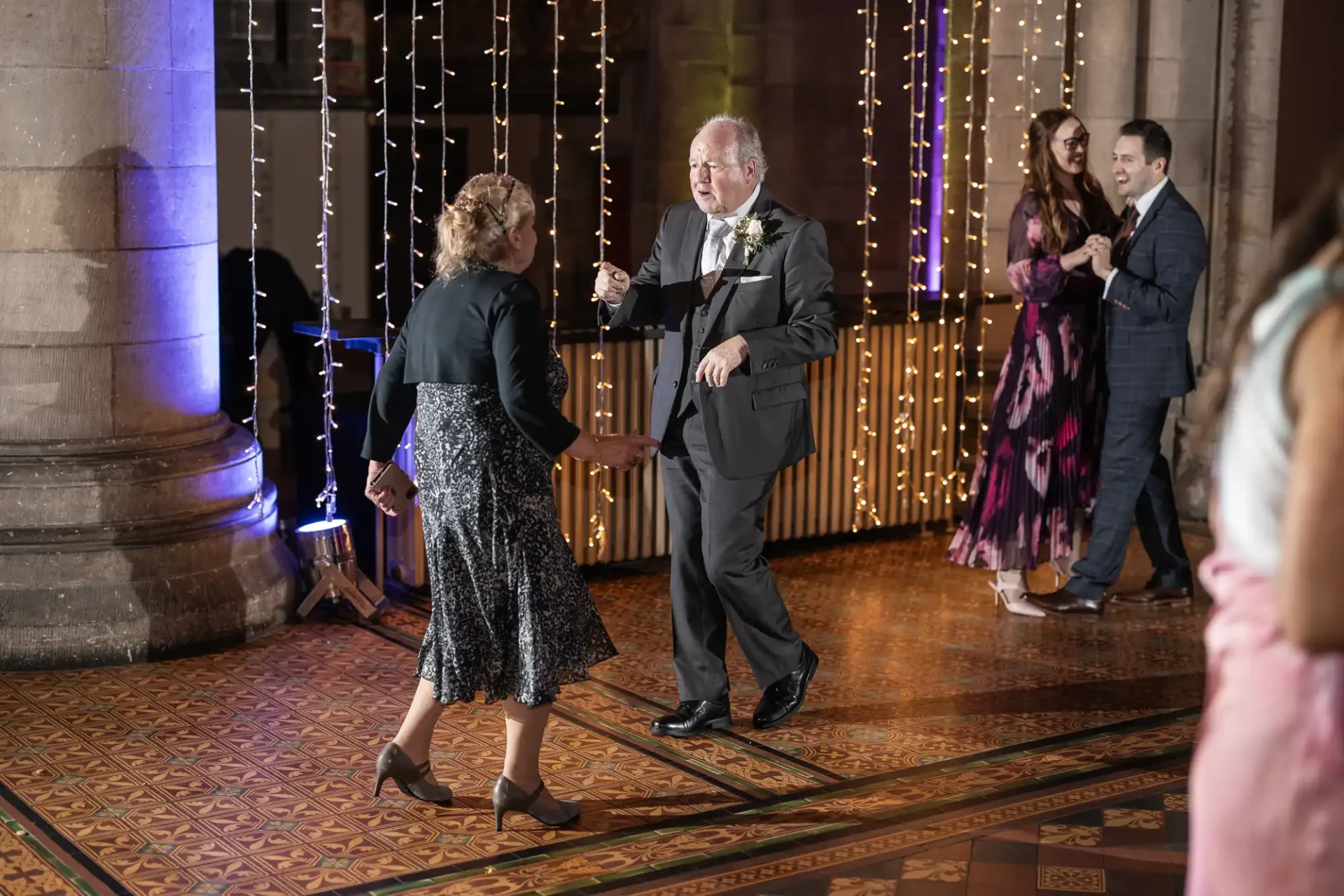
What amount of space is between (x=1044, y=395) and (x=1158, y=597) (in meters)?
0.92

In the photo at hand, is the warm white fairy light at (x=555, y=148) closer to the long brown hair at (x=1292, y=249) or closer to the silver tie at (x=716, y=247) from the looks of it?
the silver tie at (x=716, y=247)

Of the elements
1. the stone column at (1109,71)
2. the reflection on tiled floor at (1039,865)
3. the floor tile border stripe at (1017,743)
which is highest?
the stone column at (1109,71)

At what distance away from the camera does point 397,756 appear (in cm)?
453

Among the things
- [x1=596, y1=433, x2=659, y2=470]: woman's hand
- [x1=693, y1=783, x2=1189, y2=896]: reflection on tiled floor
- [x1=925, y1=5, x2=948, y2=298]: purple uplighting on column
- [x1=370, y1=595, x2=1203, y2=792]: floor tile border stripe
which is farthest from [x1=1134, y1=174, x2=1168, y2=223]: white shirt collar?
[x1=596, y1=433, x2=659, y2=470]: woman's hand

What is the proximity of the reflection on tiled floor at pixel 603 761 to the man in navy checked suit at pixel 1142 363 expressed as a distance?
207mm

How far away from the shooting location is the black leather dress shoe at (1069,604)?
6.72 metres

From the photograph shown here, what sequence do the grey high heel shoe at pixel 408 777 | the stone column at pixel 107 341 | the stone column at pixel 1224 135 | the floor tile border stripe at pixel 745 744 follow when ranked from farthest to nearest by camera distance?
the stone column at pixel 1224 135 → the stone column at pixel 107 341 → the floor tile border stripe at pixel 745 744 → the grey high heel shoe at pixel 408 777

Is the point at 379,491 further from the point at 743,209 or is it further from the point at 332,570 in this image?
the point at 332,570

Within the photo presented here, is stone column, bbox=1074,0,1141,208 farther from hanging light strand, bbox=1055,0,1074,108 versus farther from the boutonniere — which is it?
the boutonniere

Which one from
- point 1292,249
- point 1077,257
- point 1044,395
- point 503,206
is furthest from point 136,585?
point 1292,249

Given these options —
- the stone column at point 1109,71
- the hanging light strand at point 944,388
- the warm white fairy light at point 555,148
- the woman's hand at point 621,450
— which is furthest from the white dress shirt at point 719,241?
the stone column at point 1109,71

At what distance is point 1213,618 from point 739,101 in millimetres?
7028

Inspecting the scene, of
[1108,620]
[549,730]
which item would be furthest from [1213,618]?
[1108,620]

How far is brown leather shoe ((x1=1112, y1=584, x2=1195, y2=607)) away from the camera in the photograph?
22.6ft
